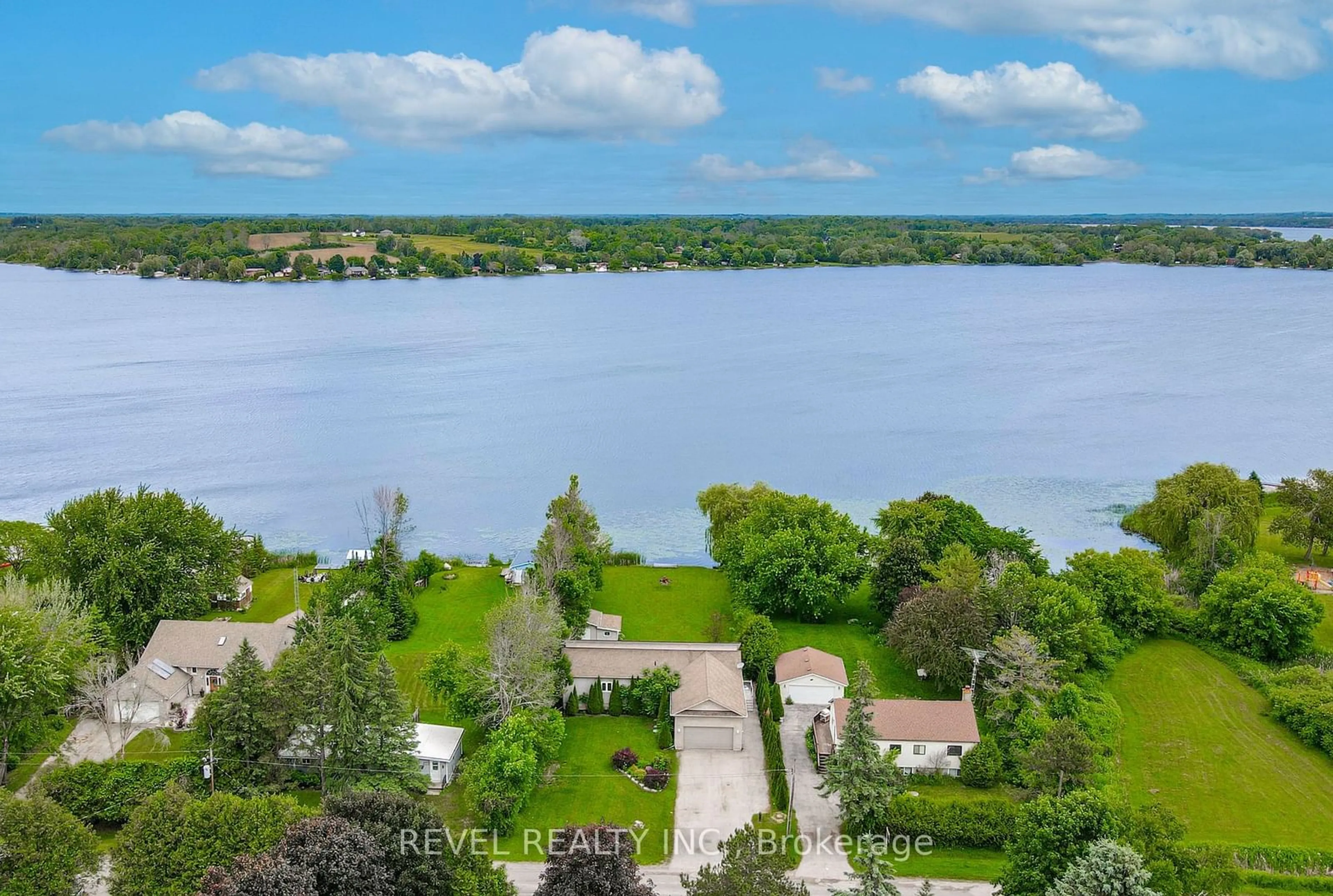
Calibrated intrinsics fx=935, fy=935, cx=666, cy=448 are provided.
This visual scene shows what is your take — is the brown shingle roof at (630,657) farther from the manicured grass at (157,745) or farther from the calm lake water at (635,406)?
the calm lake water at (635,406)

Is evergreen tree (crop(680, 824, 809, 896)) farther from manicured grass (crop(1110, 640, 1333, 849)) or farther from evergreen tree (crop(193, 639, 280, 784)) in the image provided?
manicured grass (crop(1110, 640, 1333, 849))

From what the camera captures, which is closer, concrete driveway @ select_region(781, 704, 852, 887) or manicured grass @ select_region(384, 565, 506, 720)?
concrete driveway @ select_region(781, 704, 852, 887)

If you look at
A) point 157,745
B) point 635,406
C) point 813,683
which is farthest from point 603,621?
point 635,406

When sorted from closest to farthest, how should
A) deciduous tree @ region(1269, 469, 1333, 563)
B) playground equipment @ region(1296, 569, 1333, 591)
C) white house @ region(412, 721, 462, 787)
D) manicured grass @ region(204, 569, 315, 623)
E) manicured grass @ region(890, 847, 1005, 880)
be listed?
1. manicured grass @ region(890, 847, 1005, 880)
2. white house @ region(412, 721, 462, 787)
3. manicured grass @ region(204, 569, 315, 623)
4. playground equipment @ region(1296, 569, 1333, 591)
5. deciduous tree @ region(1269, 469, 1333, 563)

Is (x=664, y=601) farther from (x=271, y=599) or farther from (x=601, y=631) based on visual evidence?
(x=271, y=599)

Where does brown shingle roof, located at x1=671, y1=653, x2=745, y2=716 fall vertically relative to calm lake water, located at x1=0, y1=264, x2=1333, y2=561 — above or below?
below

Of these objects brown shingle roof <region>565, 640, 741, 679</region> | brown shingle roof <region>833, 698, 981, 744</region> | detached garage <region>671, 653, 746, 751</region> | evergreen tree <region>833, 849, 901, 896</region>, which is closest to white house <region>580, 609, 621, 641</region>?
brown shingle roof <region>565, 640, 741, 679</region>
